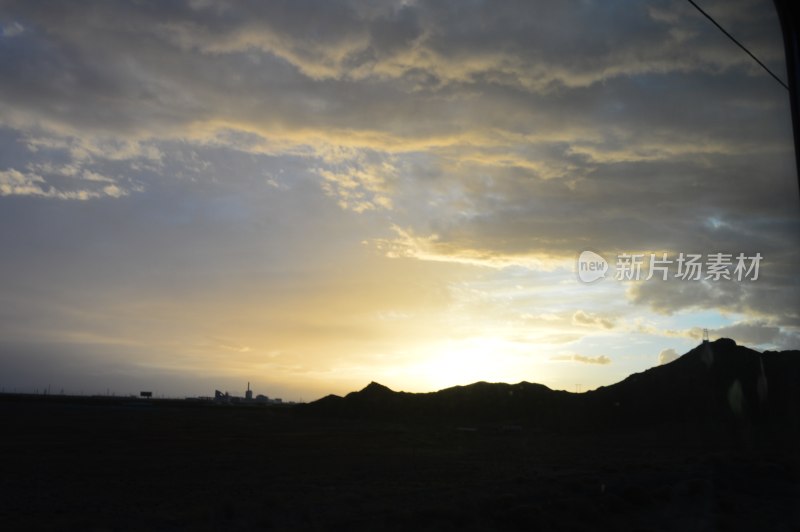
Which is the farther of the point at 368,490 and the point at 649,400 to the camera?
the point at 649,400

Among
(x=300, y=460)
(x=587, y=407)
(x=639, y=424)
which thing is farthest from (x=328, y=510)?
(x=587, y=407)

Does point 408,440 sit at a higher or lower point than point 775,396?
lower

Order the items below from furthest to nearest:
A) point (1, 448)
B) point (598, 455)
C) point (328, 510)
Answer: point (598, 455) < point (1, 448) < point (328, 510)

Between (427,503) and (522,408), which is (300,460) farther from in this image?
(522,408)

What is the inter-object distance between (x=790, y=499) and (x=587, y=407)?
5256cm

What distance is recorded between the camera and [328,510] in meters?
15.4

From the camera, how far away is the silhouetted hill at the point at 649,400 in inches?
2174

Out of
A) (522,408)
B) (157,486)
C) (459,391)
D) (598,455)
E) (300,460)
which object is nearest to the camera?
(157,486)

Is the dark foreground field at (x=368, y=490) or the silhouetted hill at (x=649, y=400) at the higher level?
the silhouetted hill at (x=649, y=400)

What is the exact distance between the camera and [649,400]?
205 ft

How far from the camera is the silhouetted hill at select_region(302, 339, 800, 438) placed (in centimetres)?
5522

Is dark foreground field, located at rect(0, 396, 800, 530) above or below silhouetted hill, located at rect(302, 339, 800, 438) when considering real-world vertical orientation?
below

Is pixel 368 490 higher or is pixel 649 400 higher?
pixel 649 400

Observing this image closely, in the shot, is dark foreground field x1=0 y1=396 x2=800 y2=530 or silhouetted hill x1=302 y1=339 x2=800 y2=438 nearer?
dark foreground field x1=0 y1=396 x2=800 y2=530
